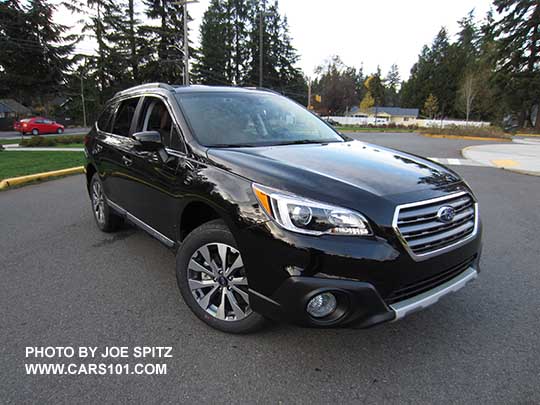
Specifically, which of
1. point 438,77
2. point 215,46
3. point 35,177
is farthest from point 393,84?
point 35,177

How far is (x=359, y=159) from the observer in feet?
9.04

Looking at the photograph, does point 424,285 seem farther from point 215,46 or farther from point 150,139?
point 215,46

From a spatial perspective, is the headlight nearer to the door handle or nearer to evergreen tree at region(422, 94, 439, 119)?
the door handle

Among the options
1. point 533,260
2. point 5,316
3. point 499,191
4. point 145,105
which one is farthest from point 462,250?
point 499,191

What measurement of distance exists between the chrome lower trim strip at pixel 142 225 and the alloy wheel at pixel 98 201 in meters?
0.29

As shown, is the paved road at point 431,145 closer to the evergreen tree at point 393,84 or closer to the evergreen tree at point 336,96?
the evergreen tree at point 336,96

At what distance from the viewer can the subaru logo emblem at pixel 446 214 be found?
2239 millimetres

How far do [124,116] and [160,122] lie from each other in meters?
1.00

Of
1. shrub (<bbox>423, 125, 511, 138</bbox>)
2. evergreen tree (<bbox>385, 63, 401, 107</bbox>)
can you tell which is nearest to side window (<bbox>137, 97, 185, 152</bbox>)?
shrub (<bbox>423, 125, 511, 138</bbox>)

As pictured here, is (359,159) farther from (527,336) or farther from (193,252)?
(527,336)

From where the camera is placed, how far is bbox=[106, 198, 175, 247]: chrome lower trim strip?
311 centimetres

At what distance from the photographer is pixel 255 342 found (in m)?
2.49

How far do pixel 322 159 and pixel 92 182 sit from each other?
12.0 feet

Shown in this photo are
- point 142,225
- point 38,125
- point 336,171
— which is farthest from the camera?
point 38,125
